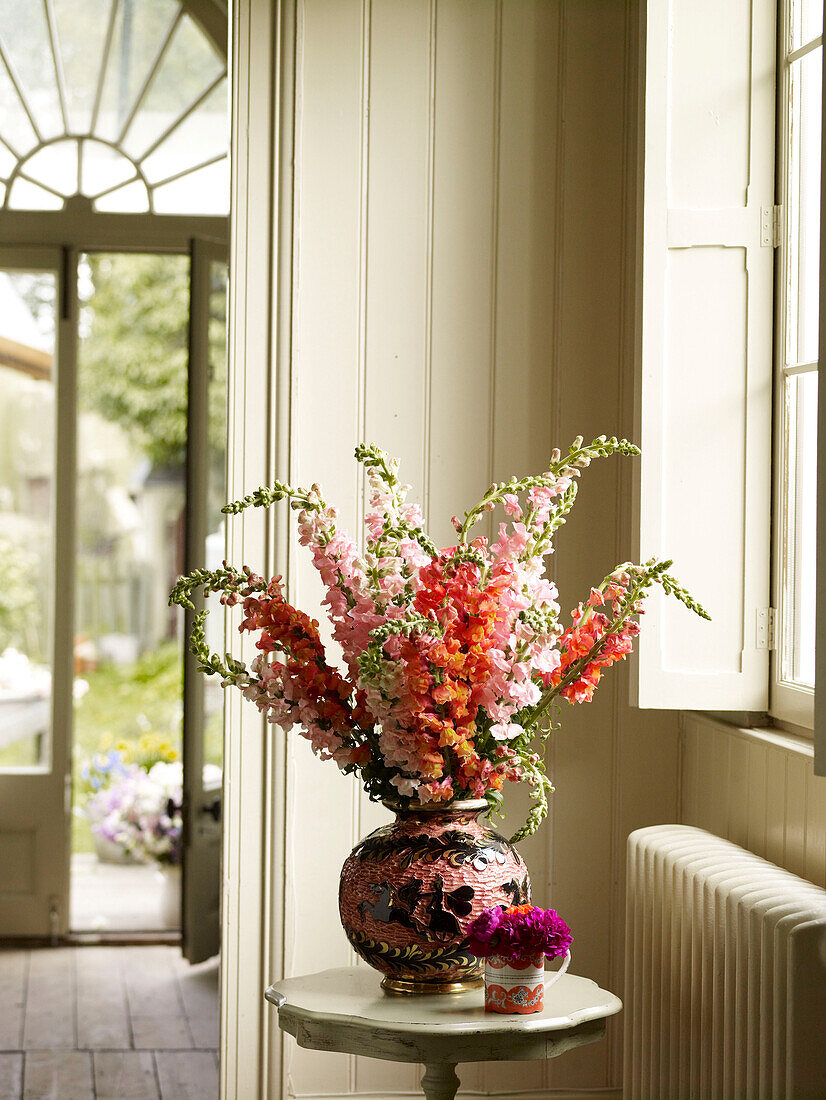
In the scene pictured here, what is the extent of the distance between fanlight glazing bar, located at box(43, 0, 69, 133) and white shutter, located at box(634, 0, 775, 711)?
2974 millimetres

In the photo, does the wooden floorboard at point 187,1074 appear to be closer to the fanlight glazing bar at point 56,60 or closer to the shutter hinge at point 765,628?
the shutter hinge at point 765,628

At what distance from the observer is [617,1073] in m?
2.68

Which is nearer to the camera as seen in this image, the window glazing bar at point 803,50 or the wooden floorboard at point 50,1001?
the window glazing bar at point 803,50

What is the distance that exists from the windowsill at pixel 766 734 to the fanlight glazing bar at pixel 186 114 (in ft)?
10.3

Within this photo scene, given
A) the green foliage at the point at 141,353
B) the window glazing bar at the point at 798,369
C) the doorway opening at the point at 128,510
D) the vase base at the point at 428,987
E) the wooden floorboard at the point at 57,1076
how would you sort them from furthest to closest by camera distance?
1. the green foliage at the point at 141,353
2. the doorway opening at the point at 128,510
3. the wooden floorboard at the point at 57,1076
4. the window glazing bar at the point at 798,369
5. the vase base at the point at 428,987

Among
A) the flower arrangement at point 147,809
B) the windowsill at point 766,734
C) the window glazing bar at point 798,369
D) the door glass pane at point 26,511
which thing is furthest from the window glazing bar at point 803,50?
the flower arrangement at point 147,809

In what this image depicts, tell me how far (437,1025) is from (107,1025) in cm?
243

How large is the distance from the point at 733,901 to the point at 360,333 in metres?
1.44

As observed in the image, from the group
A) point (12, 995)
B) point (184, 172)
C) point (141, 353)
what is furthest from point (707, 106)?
point (141, 353)

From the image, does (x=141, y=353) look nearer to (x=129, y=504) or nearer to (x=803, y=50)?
(x=129, y=504)

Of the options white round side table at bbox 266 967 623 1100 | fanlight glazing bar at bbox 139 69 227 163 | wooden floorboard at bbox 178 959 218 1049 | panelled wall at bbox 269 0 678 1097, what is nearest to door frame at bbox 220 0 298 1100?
panelled wall at bbox 269 0 678 1097

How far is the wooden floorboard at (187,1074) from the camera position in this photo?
10.6 feet

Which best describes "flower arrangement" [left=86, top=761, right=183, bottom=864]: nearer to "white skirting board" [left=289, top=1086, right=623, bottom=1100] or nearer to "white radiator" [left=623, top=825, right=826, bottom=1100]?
"white skirting board" [left=289, top=1086, right=623, bottom=1100]

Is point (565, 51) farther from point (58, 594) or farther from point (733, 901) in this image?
point (58, 594)
